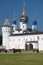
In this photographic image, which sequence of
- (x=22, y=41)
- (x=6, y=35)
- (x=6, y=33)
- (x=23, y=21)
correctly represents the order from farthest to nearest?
(x=23, y=21) → (x=6, y=33) → (x=6, y=35) → (x=22, y=41)

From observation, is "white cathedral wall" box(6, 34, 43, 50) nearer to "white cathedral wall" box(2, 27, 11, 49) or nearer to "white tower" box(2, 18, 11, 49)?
"white cathedral wall" box(2, 27, 11, 49)

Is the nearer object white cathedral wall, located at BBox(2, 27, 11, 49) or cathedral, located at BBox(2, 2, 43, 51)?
cathedral, located at BBox(2, 2, 43, 51)

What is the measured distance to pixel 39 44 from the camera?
6356 cm

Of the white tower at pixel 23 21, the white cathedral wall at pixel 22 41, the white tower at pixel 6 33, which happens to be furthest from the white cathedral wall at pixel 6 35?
the white tower at pixel 23 21

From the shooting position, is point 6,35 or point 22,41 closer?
point 22,41

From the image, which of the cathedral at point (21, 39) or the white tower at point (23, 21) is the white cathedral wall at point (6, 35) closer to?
the cathedral at point (21, 39)

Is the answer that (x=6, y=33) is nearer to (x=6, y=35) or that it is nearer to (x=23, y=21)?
(x=6, y=35)

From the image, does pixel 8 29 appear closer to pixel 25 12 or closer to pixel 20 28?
pixel 20 28

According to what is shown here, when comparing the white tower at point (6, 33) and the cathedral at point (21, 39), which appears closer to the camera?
the cathedral at point (21, 39)

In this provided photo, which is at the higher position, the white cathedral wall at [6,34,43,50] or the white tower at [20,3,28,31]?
the white tower at [20,3,28,31]

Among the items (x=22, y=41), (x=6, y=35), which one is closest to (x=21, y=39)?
(x=22, y=41)

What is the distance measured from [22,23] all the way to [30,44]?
2084 centimetres

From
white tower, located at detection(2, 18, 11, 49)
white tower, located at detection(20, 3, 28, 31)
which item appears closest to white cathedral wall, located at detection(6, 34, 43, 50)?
white tower, located at detection(2, 18, 11, 49)

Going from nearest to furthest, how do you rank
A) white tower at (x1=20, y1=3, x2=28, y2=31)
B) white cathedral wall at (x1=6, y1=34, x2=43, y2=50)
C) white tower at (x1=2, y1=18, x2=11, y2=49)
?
white cathedral wall at (x1=6, y1=34, x2=43, y2=50)
white tower at (x1=2, y1=18, x2=11, y2=49)
white tower at (x1=20, y1=3, x2=28, y2=31)
